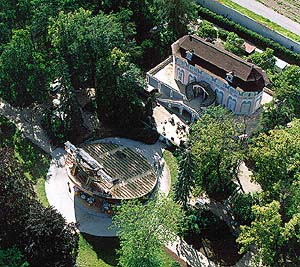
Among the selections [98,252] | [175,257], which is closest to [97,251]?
[98,252]


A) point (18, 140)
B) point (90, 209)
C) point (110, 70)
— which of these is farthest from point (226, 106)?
point (18, 140)

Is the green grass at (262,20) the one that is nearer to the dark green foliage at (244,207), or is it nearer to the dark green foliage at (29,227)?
the dark green foliage at (244,207)

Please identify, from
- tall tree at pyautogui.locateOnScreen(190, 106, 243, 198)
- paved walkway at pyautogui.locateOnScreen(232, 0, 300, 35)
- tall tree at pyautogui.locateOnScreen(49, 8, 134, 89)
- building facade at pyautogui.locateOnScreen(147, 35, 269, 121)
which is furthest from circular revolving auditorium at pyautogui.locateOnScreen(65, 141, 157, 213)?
paved walkway at pyautogui.locateOnScreen(232, 0, 300, 35)

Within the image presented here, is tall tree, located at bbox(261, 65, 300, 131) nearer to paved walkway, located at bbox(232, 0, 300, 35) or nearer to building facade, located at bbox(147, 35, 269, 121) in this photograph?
building facade, located at bbox(147, 35, 269, 121)

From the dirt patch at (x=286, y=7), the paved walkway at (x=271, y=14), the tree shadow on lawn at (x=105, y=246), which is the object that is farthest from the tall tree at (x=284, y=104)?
the dirt patch at (x=286, y=7)

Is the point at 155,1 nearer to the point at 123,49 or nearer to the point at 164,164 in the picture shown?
the point at 123,49
